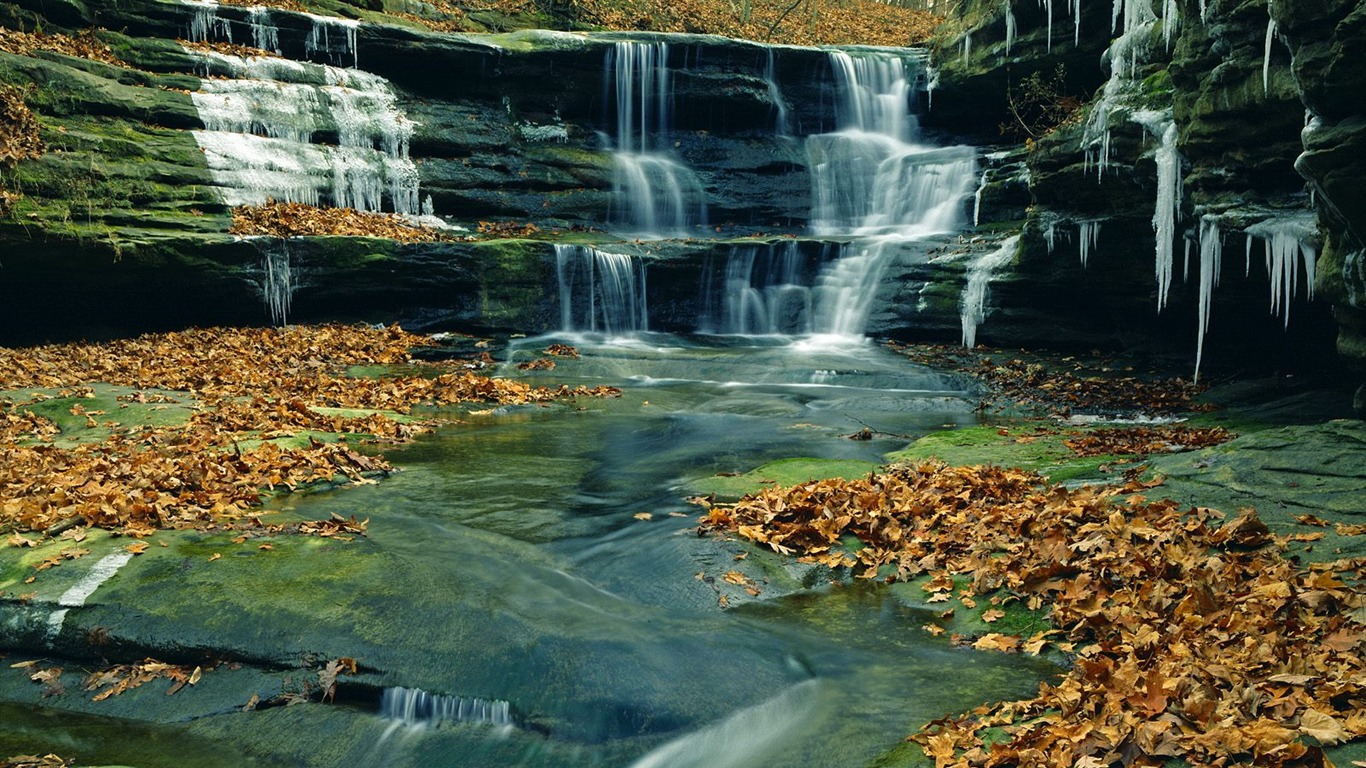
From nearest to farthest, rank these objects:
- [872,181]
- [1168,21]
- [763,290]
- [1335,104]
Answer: [1335,104] < [1168,21] < [763,290] < [872,181]

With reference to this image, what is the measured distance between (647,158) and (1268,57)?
649 inches

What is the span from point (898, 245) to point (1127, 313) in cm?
476

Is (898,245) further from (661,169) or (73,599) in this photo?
(73,599)

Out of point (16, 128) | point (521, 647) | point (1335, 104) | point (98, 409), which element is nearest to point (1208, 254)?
point (1335, 104)

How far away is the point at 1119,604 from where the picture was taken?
13.7 ft

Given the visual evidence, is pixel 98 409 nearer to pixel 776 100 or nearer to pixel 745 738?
pixel 745 738

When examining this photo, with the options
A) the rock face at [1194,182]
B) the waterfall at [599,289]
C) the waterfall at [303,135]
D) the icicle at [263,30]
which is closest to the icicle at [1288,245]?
the rock face at [1194,182]

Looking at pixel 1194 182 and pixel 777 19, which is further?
pixel 777 19

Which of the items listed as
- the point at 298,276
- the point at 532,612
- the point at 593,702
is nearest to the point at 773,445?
the point at 532,612

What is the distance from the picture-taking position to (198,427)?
8297 millimetres

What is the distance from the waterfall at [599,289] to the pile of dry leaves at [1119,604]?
1193cm

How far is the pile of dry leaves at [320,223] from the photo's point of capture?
1647cm

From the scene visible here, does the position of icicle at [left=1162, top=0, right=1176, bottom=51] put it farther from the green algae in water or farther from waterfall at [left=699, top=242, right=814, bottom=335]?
the green algae in water

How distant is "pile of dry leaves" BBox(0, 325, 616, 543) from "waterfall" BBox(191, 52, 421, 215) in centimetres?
378
